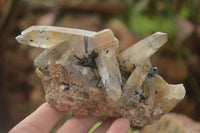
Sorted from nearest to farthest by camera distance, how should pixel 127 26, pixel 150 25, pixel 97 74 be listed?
pixel 97 74, pixel 150 25, pixel 127 26

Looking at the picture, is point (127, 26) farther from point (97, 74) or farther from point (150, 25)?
point (97, 74)

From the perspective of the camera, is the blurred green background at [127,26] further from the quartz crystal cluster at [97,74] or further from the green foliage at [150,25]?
the quartz crystal cluster at [97,74]

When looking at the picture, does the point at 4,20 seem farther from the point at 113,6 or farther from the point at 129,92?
the point at 129,92

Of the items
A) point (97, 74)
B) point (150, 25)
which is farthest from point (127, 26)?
point (97, 74)

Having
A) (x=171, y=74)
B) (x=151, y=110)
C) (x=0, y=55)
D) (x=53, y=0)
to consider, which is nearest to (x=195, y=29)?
(x=171, y=74)

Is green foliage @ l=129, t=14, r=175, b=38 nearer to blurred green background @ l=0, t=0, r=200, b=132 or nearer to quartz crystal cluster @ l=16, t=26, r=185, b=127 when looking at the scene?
blurred green background @ l=0, t=0, r=200, b=132

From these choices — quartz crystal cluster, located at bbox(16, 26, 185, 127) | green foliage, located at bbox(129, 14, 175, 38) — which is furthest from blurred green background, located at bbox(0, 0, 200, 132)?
quartz crystal cluster, located at bbox(16, 26, 185, 127)

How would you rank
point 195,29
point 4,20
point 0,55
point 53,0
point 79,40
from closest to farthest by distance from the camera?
point 79,40
point 4,20
point 0,55
point 195,29
point 53,0
